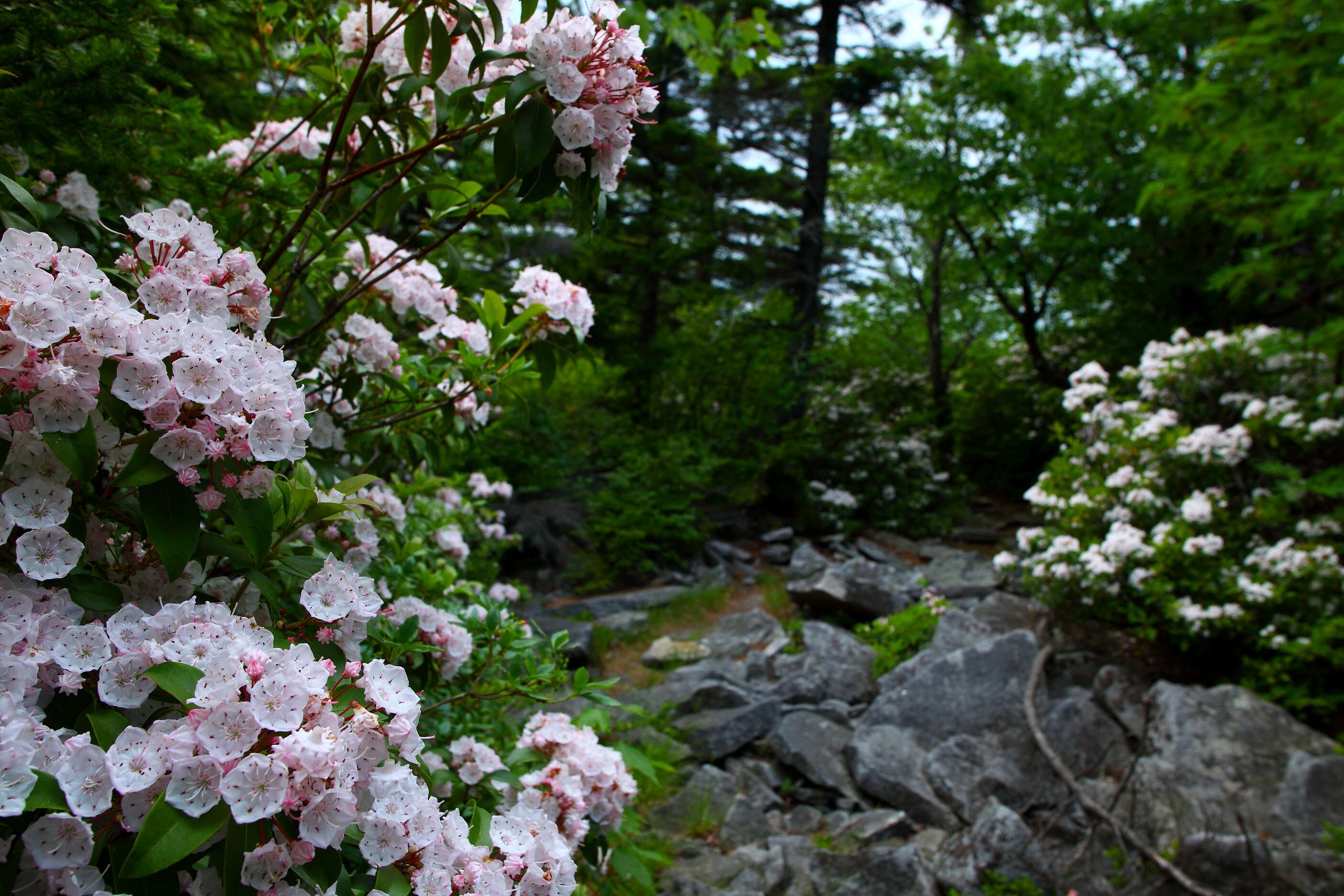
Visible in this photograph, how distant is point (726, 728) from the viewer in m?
4.54

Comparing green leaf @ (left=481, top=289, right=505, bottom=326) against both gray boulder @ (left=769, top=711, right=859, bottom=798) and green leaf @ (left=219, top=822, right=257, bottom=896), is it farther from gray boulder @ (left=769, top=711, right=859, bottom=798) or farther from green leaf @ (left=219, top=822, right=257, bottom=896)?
gray boulder @ (left=769, top=711, right=859, bottom=798)

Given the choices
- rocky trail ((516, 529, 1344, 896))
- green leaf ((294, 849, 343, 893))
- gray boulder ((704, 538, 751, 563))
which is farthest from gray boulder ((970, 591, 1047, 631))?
green leaf ((294, 849, 343, 893))

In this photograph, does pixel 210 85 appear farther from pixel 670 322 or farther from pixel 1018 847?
pixel 670 322

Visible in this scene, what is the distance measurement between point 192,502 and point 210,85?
3.27 m

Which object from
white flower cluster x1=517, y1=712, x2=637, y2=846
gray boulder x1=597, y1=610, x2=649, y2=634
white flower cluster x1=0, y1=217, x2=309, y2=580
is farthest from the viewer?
gray boulder x1=597, y1=610, x2=649, y2=634

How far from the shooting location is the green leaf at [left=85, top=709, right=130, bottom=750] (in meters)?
0.87

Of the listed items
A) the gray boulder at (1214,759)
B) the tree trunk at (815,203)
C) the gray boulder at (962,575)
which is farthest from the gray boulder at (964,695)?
the tree trunk at (815,203)

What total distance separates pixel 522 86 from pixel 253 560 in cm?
86

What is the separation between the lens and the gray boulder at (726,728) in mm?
4461

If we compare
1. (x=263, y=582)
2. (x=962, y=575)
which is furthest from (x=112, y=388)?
(x=962, y=575)

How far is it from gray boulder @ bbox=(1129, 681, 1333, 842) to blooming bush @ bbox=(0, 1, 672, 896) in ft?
9.35

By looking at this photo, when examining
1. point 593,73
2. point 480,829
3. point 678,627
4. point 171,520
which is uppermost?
point 593,73

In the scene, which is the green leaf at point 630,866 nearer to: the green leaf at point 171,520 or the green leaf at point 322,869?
the green leaf at point 322,869

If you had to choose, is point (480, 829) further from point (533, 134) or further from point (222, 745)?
point (533, 134)
